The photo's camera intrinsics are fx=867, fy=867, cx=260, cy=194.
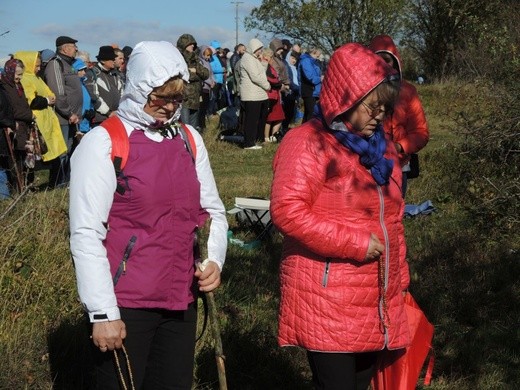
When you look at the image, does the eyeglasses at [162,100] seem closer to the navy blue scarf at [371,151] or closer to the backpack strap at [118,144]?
the backpack strap at [118,144]

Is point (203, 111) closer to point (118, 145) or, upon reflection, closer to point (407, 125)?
point (407, 125)

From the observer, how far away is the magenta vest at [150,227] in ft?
10.4

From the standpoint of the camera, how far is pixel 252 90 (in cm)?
1567

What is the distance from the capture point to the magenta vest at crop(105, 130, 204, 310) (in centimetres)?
318

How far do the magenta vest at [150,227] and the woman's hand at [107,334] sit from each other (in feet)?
0.44

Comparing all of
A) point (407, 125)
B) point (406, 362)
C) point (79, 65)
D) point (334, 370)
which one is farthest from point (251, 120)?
point (334, 370)

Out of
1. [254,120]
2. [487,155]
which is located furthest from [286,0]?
[487,155]

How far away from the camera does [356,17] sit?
30.5 meters

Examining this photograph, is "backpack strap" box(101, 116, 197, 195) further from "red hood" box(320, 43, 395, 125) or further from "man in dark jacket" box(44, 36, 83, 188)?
"man in dark jacket" box(44, 36, 83, 188)

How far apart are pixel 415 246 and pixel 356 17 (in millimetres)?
23875

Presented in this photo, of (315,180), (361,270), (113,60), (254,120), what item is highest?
(315,180)

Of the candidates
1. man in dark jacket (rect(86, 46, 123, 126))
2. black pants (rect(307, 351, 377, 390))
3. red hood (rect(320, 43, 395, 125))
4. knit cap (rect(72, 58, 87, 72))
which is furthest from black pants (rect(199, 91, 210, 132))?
black pants (rect(307, 351, 377, 390))

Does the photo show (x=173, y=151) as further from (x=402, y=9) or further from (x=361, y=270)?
(x=402, y=9)

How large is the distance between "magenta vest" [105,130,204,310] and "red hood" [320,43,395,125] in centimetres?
66
